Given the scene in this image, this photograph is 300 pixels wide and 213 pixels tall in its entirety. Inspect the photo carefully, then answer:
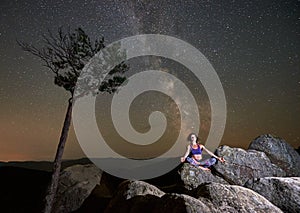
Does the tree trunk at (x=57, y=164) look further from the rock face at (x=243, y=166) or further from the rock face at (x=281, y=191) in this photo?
the rock face at (x=281, y=191)

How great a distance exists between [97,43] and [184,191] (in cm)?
1093

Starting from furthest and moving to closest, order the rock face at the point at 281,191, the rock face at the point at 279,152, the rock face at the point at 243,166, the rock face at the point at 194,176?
the rock face at the point at 279,152
the rock face at the point at 243,166
the rock face at the point at 194,176
the rock face at the point at 281,191

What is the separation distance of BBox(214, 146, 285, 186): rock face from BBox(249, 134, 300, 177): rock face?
48 centimetres

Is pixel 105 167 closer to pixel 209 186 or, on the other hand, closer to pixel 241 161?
pixel 241 161

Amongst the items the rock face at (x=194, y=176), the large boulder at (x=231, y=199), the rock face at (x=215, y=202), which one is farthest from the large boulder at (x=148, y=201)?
the rock face at (x=194, y=176)

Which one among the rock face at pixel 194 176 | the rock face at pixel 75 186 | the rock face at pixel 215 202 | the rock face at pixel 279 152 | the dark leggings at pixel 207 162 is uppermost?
the rock face at pixel 279 152

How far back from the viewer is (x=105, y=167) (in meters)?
21.0

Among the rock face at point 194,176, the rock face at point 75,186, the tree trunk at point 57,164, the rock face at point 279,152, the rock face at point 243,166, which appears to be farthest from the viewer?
the rock face at point 75,186

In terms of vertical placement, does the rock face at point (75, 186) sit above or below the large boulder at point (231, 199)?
below

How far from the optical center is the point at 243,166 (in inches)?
496

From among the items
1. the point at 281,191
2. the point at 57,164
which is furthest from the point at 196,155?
the point at 57,164

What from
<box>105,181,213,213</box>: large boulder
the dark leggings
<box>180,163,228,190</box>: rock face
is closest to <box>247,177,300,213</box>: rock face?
<box>180,163,228,190</box>: rock face

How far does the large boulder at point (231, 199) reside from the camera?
6.93m

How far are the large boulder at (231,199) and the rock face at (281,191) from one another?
1.78 metres
